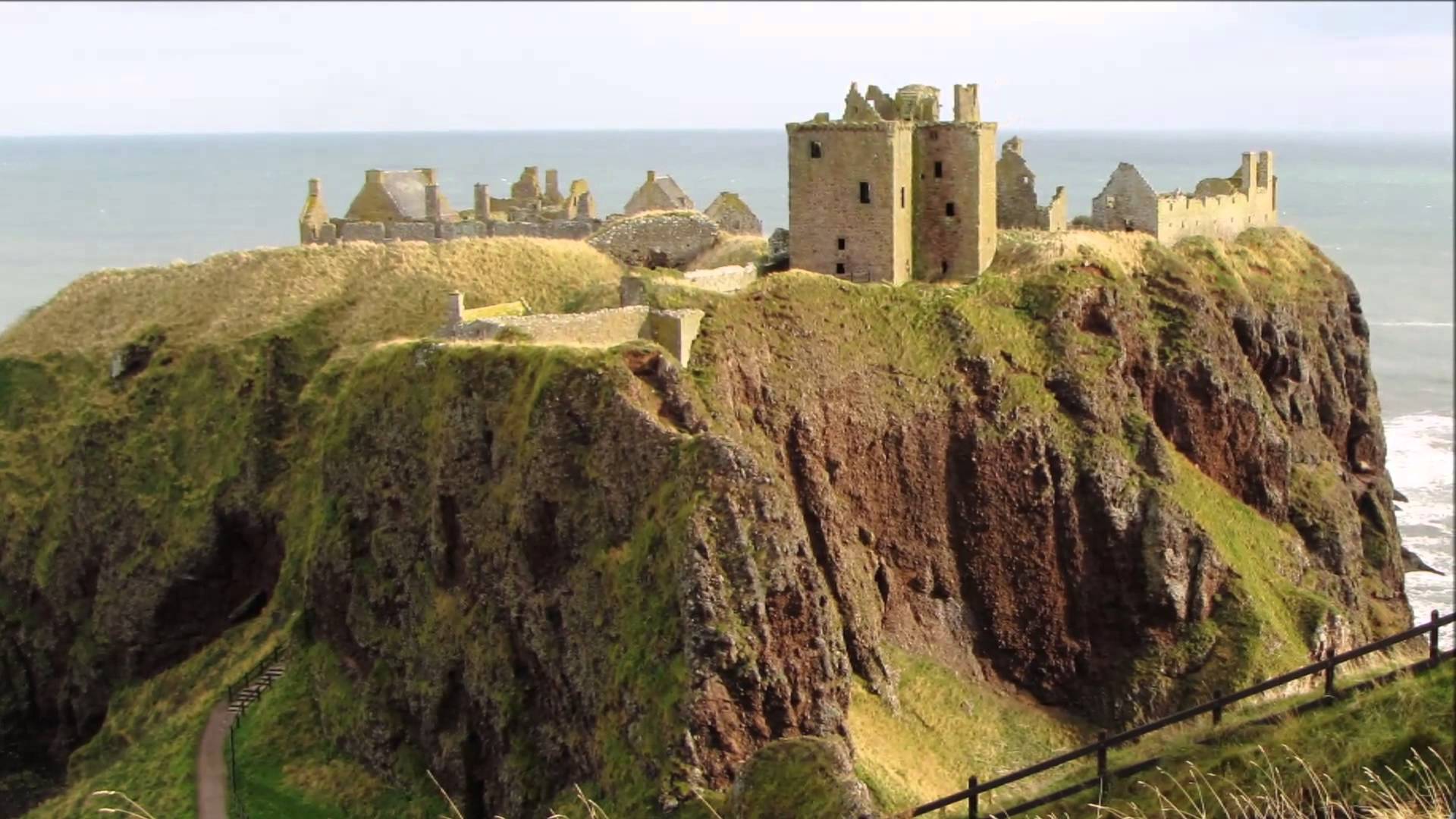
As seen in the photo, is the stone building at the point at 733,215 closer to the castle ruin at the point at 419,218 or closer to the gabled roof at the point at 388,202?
the castle ruin at the point at 419,218

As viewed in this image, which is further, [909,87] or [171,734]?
[909,87]

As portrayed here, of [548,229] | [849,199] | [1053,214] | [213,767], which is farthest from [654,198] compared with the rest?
[213,767]

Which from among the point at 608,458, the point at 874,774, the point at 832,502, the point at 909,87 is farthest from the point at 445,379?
the point at 909,87

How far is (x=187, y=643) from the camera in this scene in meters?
55.4

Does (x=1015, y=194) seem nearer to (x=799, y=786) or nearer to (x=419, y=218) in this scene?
(x=419, y=218)

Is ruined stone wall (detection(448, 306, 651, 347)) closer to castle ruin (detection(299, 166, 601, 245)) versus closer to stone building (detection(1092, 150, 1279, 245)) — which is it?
castle ruin (detection(299, 166, 601, 245))

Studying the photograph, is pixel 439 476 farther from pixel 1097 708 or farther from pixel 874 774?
pixel 1097 708

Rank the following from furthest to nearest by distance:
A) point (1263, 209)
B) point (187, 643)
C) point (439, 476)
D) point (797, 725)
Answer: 1. point (1263, 209)
2. point (187, 643)
3. point (439, 476)
4. point (797, 725)

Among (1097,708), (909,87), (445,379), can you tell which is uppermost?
(909,87)

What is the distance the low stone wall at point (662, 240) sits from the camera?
61344mm

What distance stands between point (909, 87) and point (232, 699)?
26.8 metres

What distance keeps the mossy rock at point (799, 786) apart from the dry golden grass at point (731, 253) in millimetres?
31509

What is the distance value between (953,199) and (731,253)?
24.8ft

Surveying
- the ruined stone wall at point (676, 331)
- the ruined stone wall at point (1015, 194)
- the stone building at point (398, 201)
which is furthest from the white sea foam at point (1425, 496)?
the stone building at point (398, 201)
